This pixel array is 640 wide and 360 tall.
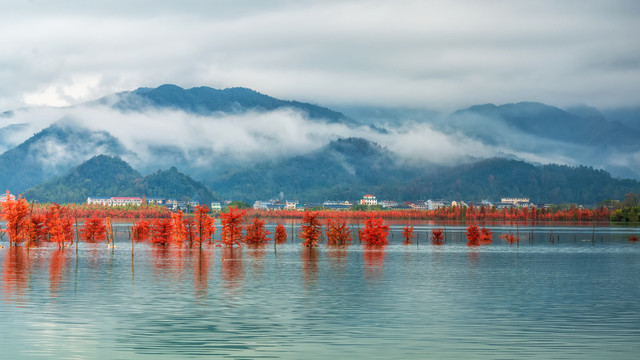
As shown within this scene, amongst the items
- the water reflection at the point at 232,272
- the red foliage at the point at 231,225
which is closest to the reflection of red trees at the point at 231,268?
the water reflection at the point at 232,272

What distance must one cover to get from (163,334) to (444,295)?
22647 mm

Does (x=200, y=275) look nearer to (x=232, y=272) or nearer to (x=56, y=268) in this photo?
(x=232, y=272)

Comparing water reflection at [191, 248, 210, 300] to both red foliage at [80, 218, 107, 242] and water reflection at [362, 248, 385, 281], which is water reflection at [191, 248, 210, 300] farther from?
red foliage at [80, 218, 107, 242]

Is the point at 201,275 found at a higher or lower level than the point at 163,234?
lower

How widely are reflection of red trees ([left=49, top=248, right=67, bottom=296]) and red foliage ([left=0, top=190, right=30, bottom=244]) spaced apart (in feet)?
24.3

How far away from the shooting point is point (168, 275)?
68.5 m

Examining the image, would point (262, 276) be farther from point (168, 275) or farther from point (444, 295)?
point (444, 295)

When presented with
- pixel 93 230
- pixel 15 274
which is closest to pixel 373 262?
pixel 15 274

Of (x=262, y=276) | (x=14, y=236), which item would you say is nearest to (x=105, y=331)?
(x=262, y=276)

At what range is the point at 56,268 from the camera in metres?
74.0

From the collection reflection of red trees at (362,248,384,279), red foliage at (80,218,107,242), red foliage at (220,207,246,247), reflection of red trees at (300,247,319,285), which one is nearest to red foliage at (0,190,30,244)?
Answer: red foliage at (80,218,107,242)

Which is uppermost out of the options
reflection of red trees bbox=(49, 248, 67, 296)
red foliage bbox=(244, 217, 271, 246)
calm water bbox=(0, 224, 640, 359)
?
red foliage bbox=(244, 217, 271, 246)

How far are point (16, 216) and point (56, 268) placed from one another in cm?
3665

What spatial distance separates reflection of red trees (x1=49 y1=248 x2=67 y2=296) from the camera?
5762cm
